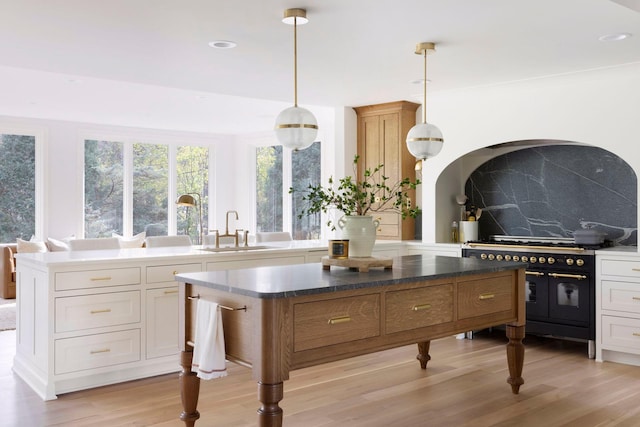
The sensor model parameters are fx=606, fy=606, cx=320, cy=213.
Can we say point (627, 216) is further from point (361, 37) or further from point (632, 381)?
point (361, 37)

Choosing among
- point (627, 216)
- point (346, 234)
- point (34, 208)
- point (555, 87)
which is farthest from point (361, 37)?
point (34, 208)

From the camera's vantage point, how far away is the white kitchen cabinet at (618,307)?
4.59 meters

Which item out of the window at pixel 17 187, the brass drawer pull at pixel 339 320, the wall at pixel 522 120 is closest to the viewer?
the brass drawer pull at pixel 339 320

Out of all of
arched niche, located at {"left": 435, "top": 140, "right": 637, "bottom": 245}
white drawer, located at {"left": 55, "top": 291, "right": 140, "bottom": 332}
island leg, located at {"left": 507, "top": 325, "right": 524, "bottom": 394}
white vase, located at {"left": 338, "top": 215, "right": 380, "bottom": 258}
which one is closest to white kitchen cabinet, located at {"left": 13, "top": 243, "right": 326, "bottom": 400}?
white drawer, located at {"left": 55, "top": 291, "right": 140, "bottom": 332}

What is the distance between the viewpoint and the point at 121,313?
4.05m

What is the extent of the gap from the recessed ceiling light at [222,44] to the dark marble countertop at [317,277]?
156 centimetres

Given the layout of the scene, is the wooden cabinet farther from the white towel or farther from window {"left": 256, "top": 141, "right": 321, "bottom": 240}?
the white towel

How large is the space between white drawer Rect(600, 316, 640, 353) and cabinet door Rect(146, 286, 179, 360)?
10.8 ft

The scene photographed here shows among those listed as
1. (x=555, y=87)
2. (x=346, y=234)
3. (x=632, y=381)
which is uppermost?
(x=555, y=87)

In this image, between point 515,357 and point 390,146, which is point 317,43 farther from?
point 390,146

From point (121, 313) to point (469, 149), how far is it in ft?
11.2

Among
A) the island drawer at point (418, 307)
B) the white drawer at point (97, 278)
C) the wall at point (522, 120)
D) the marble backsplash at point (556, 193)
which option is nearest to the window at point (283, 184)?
the wall at point (522, 120)

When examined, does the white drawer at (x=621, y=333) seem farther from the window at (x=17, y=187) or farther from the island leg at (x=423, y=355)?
the window at (x=17, y=187)

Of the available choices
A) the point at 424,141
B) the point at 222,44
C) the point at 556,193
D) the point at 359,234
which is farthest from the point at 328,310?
the point at 556,193
